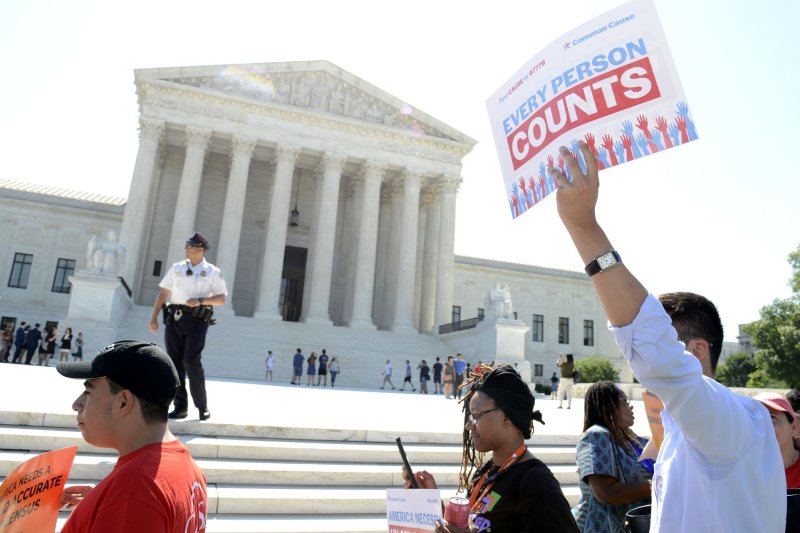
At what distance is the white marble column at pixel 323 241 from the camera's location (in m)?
33.0

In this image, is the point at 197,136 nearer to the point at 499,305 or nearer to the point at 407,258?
the point at 407,258

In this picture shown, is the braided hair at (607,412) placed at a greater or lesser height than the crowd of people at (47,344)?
lesser

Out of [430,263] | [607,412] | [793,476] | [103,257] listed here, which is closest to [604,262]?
[607,412]

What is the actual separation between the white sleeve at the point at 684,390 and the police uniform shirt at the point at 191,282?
6026 millimetres

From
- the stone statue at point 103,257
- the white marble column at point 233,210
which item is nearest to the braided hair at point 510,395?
the stone statue at point 103,257

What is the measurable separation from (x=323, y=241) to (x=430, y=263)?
7792 millimetres

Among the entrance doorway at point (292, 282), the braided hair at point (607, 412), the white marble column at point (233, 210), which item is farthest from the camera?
the entrance doorway at point (292, 282)

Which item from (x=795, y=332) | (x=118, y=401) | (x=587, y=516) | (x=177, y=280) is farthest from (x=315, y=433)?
(x=795, y=332)

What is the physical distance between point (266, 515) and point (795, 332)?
42.1 meters

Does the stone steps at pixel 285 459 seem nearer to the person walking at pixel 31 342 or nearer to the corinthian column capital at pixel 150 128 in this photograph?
the person walking at pixel 31 342

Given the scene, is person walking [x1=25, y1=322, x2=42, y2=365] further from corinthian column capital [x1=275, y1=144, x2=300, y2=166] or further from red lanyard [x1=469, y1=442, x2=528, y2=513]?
red lanyard [x1=469, y1=442, x2=528, y2=513]

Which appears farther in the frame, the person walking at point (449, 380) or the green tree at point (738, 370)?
the green tree at point (738, 370)

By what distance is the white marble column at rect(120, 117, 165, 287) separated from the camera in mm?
30234

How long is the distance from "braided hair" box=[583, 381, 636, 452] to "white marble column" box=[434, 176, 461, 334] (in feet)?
104
